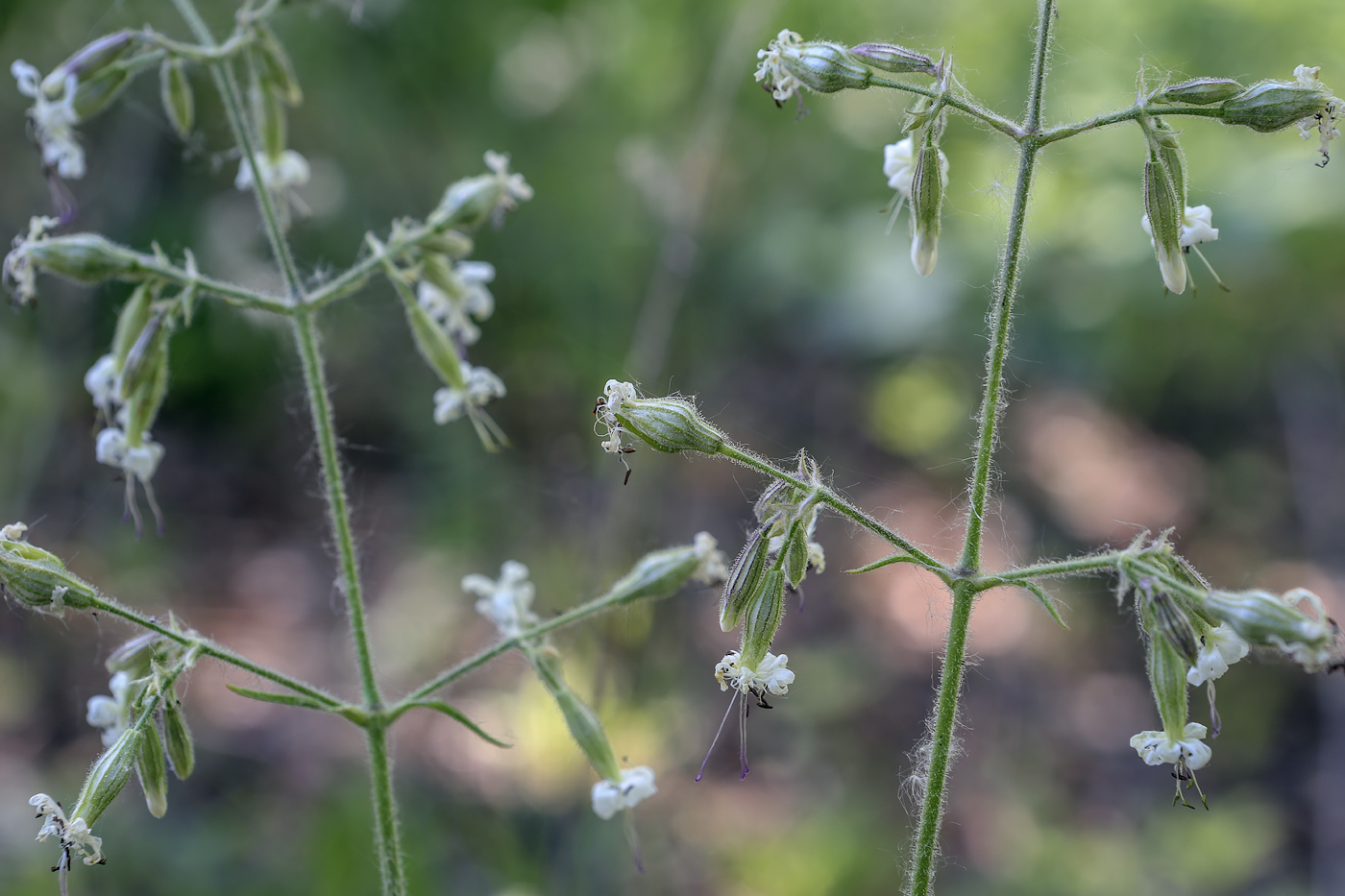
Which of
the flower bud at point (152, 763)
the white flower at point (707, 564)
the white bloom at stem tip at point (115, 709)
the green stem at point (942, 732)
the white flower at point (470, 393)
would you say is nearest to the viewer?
the green stem at point (942, 732)

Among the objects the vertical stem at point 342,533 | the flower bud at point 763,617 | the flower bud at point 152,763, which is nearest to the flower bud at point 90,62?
the vertical stem at point 342,533

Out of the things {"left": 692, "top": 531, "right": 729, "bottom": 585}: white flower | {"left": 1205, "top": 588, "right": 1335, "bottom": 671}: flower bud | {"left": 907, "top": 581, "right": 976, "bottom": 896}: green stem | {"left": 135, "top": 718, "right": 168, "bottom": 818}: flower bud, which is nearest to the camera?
{"left": 1205, "top": 588, "right": 1335, "bottom": 671}: flower bud

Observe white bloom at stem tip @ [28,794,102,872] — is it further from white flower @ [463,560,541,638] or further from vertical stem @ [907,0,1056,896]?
vertical stem @ [907,0,1056,896]

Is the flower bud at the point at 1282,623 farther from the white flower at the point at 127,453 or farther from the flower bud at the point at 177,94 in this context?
the flower bud at the point at 177,94

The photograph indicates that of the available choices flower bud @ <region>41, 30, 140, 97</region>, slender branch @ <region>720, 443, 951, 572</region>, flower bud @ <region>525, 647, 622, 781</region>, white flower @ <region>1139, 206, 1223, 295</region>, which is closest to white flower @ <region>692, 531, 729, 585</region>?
flower bud @ <region>525, 647, 622, 781</region>

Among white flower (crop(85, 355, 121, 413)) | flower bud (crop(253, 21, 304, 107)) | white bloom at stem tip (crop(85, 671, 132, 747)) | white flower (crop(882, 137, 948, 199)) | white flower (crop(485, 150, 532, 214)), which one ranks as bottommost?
white bloom at stem tip (crop(85, 671, 132, 747))

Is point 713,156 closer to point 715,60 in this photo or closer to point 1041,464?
point 715,60

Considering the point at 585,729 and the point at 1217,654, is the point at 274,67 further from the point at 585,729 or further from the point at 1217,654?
the point at 1217,654
